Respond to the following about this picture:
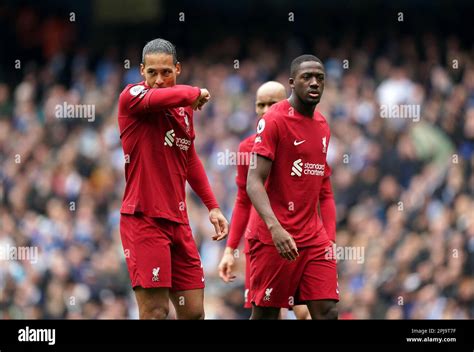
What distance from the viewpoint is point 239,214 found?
9.48 meters

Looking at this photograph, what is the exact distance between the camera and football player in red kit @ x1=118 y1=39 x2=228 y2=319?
7.76 metres

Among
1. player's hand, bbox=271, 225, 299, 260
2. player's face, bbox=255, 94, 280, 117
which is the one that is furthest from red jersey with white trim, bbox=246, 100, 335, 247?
player's face, bbox=255, 94, 280, 117

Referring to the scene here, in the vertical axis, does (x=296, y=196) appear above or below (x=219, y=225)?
above

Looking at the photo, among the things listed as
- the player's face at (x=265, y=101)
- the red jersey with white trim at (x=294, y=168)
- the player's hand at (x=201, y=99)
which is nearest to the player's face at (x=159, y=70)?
the player's hand at (x=201, y=99)

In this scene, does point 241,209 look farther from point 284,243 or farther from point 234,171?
point 234,171

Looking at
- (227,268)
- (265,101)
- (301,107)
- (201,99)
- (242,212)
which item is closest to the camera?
(201,99)

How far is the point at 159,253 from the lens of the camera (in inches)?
307

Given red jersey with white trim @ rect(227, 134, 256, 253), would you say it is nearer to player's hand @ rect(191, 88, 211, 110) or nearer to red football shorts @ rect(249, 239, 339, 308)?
red football shorts @ rect(249, 239, 339, 308)

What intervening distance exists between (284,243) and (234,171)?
660cm

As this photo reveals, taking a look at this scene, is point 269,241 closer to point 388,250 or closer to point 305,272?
point 305,272

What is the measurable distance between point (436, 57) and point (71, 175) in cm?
484

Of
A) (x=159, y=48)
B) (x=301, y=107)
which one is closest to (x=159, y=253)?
(x=159, y=48)

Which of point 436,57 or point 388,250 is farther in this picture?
point 436,57
